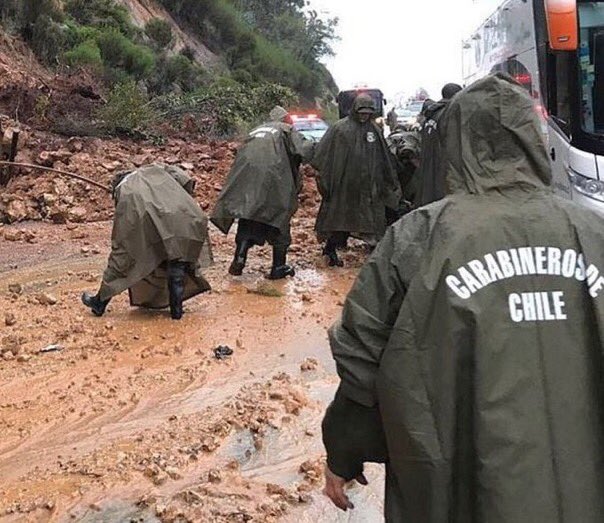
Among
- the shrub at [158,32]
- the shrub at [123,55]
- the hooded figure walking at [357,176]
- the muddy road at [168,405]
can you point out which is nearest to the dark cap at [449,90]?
the hooded figure walking at [357,176]

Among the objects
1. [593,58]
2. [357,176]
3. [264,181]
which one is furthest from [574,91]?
[264,181]

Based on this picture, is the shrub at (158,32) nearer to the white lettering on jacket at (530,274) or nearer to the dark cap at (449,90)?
the dark cap at (449,90)

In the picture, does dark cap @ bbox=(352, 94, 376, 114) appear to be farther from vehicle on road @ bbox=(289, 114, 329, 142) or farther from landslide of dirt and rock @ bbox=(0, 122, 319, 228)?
vehicle on road @ bbox=(289, 114, 329, 142)

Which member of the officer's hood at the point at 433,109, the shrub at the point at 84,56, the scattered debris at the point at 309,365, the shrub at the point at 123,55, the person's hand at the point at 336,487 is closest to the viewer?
the person's hand at the point at 336,487

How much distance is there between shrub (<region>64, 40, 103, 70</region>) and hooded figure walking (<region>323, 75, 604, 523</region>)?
1939 cm

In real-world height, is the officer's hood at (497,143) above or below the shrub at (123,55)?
below

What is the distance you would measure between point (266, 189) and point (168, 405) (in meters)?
3.66

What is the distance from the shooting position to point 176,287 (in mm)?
6969

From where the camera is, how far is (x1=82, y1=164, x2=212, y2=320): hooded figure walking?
21.8 ft

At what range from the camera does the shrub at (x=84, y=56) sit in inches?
809

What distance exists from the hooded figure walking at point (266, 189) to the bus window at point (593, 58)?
110 inches

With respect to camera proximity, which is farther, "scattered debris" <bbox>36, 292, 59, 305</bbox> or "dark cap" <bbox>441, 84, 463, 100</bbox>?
"dark cap" <bbox>441, 84, 463, 100</bbox>

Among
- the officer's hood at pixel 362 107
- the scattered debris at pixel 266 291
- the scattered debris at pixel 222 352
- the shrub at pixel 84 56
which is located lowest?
the scattered debris at pixel 222 352

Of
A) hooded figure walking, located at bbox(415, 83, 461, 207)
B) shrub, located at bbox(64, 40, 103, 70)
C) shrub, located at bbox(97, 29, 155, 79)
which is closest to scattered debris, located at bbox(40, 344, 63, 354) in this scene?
hooded figure walking, located at bbox(415, 83, 461, 207)
